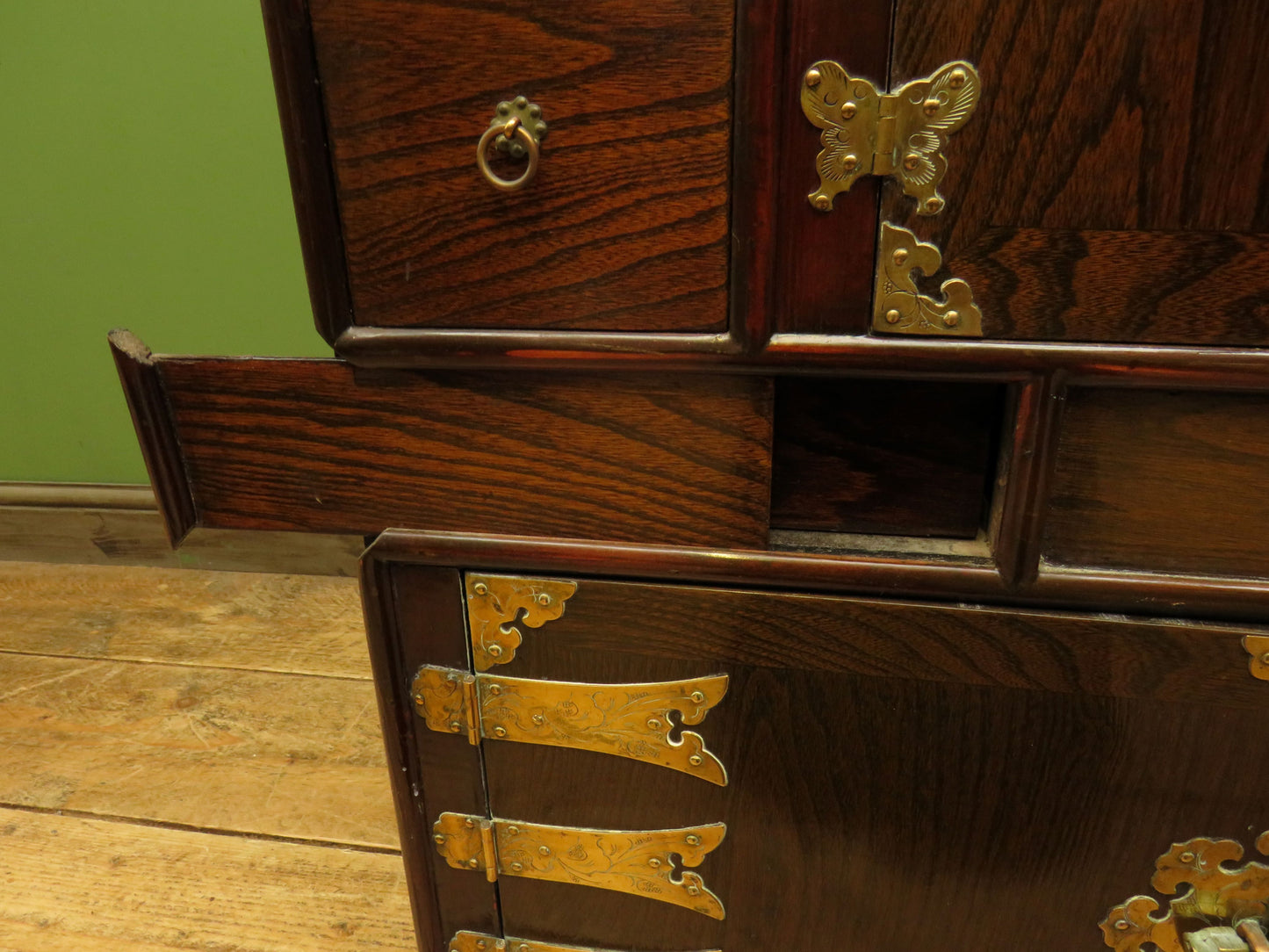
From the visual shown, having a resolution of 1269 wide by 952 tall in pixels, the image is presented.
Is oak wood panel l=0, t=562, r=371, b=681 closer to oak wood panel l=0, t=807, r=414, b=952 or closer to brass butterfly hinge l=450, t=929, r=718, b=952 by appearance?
oak wood panel l=0, t=807, r=414, b=952

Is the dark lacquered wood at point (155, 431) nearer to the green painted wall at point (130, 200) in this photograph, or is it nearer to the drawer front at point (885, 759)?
the drawer front at point (885, 759)

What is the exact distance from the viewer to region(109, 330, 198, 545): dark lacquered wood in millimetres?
530

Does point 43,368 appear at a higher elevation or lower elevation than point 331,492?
lower

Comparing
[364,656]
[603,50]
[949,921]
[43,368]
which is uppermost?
[603,50]

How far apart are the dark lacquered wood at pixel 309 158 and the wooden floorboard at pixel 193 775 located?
609 millimetres

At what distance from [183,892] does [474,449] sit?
0.63 metres

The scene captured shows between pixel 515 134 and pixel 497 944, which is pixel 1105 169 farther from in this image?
pixel 497 944

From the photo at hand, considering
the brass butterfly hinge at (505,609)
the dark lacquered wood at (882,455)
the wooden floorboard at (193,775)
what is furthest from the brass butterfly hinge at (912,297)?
the wooden floorboard at (193,775)

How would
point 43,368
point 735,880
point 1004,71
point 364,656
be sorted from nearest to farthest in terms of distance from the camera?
point 1004,71 < point 735,880 < point 364,656 < point 43,368

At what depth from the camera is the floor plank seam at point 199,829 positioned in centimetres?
91

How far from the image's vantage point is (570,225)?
476mm

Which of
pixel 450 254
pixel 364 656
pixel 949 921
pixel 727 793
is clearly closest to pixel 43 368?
pixel 364 656

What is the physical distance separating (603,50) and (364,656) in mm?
965

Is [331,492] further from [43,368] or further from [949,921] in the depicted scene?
[43,368]
